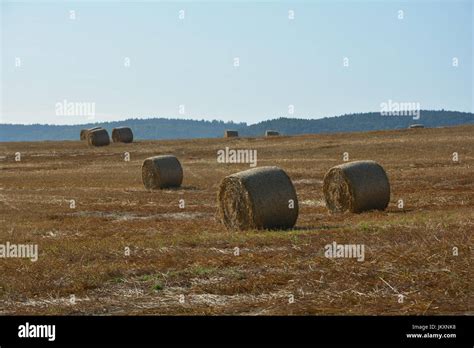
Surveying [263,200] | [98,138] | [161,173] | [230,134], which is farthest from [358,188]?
[230,134]

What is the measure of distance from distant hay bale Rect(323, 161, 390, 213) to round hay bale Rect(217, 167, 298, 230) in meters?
3.80

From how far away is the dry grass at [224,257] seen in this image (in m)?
10.3

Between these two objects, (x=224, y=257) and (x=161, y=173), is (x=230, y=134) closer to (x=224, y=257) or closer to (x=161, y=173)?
(x=161, y=173)

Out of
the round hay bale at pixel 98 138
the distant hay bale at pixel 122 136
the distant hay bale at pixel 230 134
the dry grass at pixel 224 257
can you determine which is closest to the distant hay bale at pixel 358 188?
the dry grass at pixel 224 257

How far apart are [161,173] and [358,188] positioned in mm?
13831

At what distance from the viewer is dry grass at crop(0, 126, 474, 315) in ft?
33.8

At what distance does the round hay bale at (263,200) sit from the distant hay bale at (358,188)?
380 cm

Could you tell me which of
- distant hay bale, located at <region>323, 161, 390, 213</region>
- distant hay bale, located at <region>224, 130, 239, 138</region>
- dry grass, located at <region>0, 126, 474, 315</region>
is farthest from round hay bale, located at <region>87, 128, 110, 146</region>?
distant hay bale, located at <region>323, 161, 390, 213</region>

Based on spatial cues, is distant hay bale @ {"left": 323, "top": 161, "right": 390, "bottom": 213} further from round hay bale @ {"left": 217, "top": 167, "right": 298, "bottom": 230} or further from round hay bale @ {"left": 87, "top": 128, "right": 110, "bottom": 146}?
round hay bale @ {"left": 87, "top": 128, "right": 110, "bottom": 146}

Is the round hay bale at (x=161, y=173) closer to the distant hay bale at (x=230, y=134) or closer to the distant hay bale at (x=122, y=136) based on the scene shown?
the distant hay bale at (x=122, y=136)

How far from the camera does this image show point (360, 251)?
44.4 feet
